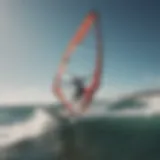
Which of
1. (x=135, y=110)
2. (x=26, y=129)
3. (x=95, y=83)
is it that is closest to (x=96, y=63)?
(x=95, y=83)

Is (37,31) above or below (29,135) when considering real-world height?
above

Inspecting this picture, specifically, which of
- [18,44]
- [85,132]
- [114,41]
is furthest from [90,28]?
[85,132]

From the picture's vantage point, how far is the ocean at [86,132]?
1329 mm

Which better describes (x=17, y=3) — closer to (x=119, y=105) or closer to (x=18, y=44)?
(x=18, y=44)

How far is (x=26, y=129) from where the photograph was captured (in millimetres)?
1355

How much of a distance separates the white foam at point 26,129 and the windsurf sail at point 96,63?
86mm

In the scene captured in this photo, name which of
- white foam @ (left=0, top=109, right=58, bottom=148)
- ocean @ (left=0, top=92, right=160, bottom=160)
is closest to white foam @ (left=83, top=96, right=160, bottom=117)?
ocean @ (left=0, top=92, right=160, bottom=160)

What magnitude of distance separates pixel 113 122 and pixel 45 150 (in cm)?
26

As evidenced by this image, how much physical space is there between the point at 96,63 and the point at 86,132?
251 millimetres

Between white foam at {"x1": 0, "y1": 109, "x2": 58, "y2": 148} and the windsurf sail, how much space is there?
0.28ft

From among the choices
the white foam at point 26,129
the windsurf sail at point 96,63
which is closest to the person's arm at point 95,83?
the windsurf sail at point 96,63

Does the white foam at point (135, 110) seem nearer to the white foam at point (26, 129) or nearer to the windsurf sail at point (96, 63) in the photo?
the windsurf sail at point (96, 63)

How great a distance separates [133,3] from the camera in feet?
4.46

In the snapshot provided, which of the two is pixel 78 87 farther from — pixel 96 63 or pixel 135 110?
pixel 135 110
